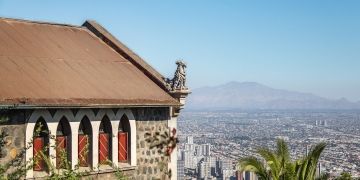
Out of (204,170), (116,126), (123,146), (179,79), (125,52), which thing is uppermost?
(125,52)

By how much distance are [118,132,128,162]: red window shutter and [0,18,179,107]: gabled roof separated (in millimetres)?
817

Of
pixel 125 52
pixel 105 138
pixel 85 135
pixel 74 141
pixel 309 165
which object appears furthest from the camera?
pixel 125 52

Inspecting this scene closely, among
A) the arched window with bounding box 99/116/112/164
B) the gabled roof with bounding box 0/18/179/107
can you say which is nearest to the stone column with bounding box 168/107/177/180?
the gabled roof with bounding box 0/18/179/107

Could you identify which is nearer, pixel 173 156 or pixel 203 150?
pixel 173 156

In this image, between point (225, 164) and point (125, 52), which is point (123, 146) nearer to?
point (125, 52)

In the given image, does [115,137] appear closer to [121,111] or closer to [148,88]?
[121,111]

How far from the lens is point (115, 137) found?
15.2 m

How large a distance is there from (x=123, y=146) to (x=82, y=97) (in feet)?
5.92

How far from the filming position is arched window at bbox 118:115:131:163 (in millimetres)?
15492

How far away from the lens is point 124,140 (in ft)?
51.2

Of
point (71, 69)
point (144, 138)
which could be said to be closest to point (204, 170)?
point (144, 138)

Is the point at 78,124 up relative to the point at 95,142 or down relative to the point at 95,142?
up

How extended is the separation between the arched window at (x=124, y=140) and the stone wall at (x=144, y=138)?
0.26 m

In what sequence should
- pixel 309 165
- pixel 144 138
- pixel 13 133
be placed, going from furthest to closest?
1. pixel 144 138
2. pixel 309 165
3. pixel 13 133
